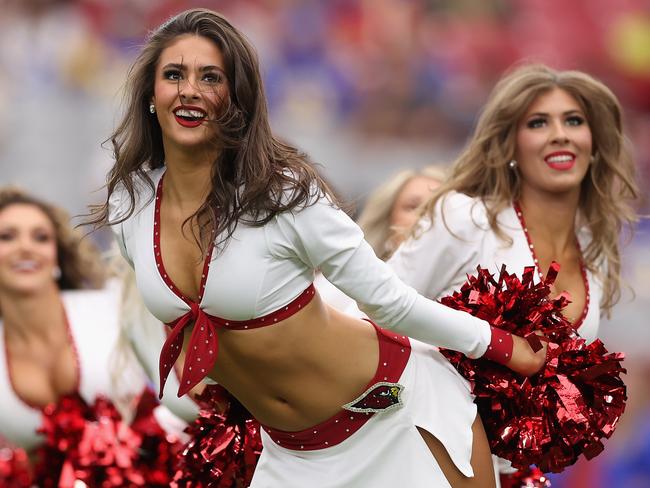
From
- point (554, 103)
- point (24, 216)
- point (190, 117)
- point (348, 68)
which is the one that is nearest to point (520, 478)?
point (554, 103)

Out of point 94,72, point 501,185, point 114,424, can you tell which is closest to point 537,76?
point 501,185

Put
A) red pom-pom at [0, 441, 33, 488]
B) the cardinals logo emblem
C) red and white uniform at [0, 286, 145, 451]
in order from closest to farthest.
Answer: the cardinals logo emblem
red and white uniform at [0, 286, 145, 451]
red pom-pom at [0, 441, 33, 488]

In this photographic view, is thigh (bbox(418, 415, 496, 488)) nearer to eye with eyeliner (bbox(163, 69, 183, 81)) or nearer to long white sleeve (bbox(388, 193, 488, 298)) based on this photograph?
long white sleeve (bbox(388, 193, 488, 298))

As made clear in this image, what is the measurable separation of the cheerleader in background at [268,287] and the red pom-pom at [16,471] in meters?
1.81

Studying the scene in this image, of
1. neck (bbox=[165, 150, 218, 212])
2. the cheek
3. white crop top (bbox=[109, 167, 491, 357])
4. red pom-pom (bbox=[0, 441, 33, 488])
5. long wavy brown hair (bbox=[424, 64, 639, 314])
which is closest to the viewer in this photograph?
white crop top (bbox=[109, 167, 491, 357])

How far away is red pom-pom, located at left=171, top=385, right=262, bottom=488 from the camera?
351cm

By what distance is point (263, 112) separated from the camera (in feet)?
9.53

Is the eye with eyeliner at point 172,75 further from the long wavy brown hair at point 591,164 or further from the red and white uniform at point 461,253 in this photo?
the long wavy brown hair at point 591,164

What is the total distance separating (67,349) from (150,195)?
1828 millimetres

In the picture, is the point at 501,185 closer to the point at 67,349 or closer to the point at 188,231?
the point at 188,231

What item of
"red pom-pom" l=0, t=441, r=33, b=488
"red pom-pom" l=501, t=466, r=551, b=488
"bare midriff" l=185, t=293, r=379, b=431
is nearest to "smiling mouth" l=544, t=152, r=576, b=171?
"red pom-pom" l=501, t=466, r=551, b=488

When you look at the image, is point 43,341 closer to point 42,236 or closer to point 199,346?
point 42,236

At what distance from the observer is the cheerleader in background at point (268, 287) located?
2828 mm

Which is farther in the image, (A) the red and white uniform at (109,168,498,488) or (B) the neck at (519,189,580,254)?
(B) the neck at (519,189,580,254)
